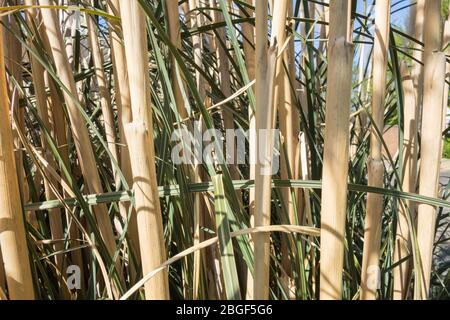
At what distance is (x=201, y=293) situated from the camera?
485 millimetres

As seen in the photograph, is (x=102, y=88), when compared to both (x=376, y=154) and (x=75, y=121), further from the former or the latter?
(x=376, y=154)

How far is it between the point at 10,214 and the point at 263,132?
6.9 inches

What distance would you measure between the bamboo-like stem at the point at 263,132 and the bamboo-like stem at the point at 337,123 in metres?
0.05

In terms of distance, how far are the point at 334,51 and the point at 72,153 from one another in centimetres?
48

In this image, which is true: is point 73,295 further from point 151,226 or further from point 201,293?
point 151,226

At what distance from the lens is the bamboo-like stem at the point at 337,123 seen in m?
0.27

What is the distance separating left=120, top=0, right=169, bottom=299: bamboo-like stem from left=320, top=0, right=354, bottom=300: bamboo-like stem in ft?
0.35

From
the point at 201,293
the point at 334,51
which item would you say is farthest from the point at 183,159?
the point at 334,51

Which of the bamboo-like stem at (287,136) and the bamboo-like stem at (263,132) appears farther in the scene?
the bamboo-like stem at (287,136)

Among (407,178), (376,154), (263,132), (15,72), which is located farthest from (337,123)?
(15,72)

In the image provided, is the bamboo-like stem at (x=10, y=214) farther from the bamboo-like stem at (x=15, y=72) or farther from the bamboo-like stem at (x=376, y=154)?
the bamboo-like stem at (x=376, y=154)

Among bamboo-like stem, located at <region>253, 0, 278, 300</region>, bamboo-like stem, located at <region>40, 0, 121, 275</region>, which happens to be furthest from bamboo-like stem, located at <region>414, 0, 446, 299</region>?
bamboo-like stem, located at <region>40, 0, 121, 275</region>

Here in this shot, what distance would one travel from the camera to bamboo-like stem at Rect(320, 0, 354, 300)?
0.27 m

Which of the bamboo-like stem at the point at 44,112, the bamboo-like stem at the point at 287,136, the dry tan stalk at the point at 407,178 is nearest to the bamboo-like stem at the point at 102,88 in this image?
the bamboo-like stem at the point at 44,112
